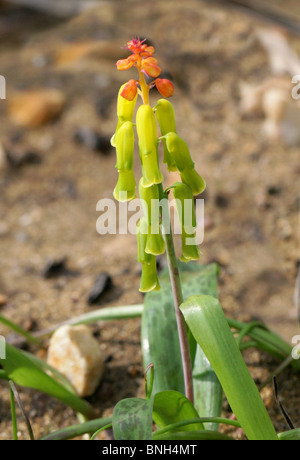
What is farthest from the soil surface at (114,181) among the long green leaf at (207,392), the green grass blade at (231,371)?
the green grass blade at (231,371)

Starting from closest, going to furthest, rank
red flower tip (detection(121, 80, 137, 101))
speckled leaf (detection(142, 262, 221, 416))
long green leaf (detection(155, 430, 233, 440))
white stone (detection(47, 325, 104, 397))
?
red flower tip (detection(121, 80, 137, 101))
long green leaf (detection(155, 430, 233, 440))
speckled leaf (detection(142, 262, 221, 416))
white stone (detection(47, 325, 104, 397))

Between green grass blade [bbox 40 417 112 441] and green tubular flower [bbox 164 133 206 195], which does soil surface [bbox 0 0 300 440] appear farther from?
green tubular flower [bbox 164 133 206 195]

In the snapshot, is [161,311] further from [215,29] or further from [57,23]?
[57,23]

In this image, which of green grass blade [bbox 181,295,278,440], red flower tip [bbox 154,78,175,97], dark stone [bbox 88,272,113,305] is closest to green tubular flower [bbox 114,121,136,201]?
red flower tip [bbox 154,78,175,97]

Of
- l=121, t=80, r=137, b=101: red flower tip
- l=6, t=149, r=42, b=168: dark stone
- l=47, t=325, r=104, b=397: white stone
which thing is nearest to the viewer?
l=121, t=80, r=137, b=101: red flower tip

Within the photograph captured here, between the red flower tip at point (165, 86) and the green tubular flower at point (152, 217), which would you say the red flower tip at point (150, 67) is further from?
the green tubular flower at point (152, 217)

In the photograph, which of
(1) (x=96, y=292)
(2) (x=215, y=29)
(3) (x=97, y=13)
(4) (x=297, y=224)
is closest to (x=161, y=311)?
(1) (x=96, y=292)
